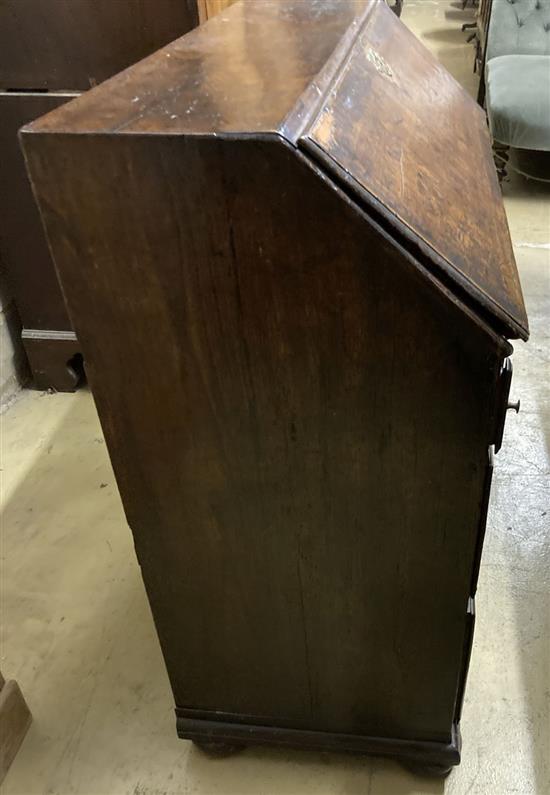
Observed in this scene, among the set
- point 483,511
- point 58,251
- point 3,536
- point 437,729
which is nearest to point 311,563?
point 483,511

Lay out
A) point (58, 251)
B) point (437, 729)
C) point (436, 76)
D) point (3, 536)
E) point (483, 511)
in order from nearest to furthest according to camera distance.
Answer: point (58, 251), point (483, 511), point (437, 729), point (436, 76), point (3, 536)

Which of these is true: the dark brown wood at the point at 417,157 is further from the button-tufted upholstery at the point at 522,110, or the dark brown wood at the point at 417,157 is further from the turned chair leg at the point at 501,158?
the turned chair leg at the point at 501,158

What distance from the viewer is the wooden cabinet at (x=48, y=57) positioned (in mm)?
1590

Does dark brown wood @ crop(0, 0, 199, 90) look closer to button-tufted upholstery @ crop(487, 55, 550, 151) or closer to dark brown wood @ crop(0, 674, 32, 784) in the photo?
dark brown wood @ crop(0, 674, 32, 784)

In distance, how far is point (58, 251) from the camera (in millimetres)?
768

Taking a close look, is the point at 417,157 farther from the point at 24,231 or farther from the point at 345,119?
the point at 24,231

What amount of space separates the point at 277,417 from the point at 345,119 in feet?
1.12

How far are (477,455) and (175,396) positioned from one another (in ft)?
1.18

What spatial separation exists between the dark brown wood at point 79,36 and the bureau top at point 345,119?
483mm

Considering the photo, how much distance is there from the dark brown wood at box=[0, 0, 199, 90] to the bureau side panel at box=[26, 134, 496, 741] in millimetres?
1042

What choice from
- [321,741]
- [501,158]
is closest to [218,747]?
[321,741]

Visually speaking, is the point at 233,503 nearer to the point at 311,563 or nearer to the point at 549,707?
the point at 311,563

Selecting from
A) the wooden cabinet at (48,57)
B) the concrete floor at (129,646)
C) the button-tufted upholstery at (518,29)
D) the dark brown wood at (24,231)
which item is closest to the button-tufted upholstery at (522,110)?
the button-tufted upholstery at (518,29)

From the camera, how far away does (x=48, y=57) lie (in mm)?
1688
